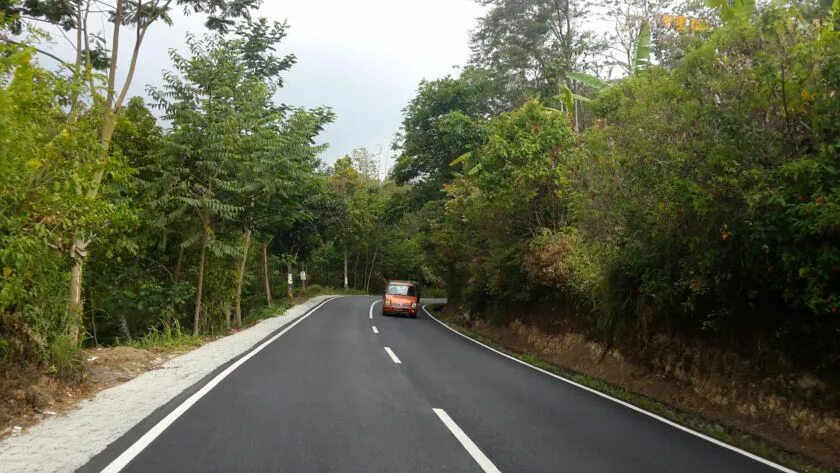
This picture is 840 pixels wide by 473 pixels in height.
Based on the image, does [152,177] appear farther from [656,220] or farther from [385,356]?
[656,220]

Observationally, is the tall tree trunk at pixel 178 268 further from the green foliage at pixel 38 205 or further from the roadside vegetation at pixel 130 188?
the green foliage at pixel 38 205

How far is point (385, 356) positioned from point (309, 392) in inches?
183

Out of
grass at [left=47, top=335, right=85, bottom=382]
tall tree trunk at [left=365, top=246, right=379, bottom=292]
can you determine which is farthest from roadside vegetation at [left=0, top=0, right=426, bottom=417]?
tall tree trunk at [left=365, top=246, right=379, bottom=292]

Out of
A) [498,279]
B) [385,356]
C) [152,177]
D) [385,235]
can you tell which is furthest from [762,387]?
[385,235]

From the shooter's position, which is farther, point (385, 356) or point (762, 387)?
point (385, 356)

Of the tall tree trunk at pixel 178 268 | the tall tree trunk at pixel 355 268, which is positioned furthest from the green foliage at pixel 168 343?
the tall tree trunk at pixel 355 268

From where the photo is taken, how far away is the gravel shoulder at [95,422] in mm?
4902

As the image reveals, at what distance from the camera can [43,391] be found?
6934mm

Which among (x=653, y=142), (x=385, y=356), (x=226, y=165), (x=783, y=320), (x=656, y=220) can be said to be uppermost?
(x=226, y=165)

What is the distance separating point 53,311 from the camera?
25.3 feet

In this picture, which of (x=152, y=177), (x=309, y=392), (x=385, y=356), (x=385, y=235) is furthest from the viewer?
(x=385, y=235)

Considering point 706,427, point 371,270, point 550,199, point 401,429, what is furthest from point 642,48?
point 371,270

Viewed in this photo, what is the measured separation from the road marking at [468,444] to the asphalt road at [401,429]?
12 millimetres

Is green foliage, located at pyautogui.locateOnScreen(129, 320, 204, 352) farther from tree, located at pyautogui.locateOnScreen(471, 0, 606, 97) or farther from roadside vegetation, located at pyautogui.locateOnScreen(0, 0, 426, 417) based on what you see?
tree, located at pyautogui.locateOnScreen(471, 0, 606, 97)
